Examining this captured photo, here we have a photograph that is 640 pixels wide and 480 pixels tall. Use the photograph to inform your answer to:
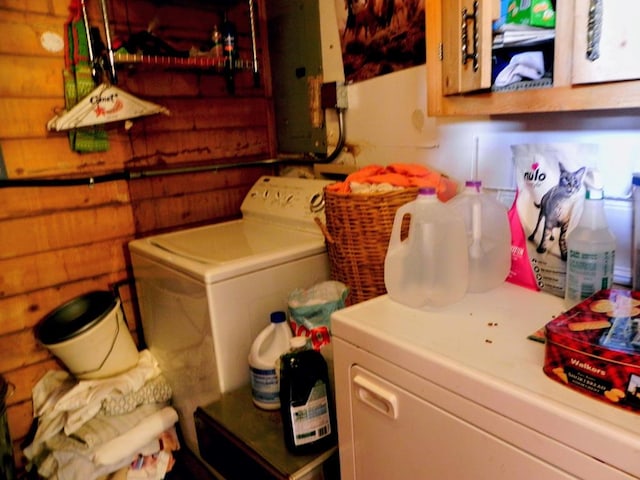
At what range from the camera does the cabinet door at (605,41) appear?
2.67 ft

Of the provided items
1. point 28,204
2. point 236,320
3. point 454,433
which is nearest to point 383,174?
point 236,320

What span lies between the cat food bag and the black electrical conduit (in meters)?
0.98

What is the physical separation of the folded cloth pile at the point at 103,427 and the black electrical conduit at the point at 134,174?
733mm

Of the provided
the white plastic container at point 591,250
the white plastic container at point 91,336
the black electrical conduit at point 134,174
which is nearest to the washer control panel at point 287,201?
the black electrical conduit at point 134,174

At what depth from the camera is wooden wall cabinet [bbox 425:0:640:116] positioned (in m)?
0.83

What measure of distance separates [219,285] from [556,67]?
3.40ft

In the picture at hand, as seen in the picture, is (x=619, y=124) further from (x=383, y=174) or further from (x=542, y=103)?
(x=383, y=174)

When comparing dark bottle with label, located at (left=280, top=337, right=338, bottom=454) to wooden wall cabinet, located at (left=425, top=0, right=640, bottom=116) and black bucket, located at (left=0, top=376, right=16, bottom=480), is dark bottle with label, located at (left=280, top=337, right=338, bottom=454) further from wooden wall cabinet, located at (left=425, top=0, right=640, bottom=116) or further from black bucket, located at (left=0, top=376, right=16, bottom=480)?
black bucket, located at (left=0, top=376, right=16, bottom=480)

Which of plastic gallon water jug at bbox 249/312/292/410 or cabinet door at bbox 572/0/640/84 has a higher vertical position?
cabinet door at bbox 572/0/640/84

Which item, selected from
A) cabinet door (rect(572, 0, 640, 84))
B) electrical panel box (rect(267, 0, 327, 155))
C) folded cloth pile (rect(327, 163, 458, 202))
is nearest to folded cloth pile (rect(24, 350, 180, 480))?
folded cloth pile (rect(327, 163, 458, 202))

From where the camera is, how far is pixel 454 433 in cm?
80

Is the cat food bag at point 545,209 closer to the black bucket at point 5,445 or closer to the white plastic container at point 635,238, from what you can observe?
the white plastic container at point 635,238

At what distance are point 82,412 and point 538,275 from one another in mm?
1569

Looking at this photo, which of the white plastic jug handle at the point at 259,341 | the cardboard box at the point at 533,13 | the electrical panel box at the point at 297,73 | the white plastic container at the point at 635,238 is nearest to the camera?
the cardboard box at the point at 533,13
